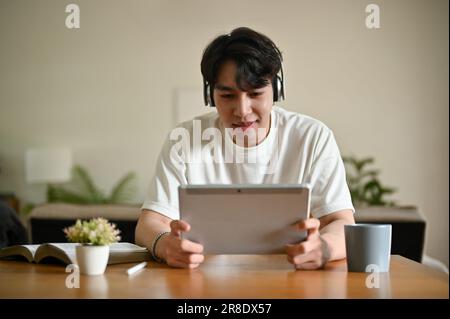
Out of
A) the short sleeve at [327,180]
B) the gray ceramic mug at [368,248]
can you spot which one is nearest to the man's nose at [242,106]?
the short sleeve at [327,180]

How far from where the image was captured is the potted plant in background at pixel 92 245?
4.25ft

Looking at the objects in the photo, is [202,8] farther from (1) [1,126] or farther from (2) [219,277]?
(2) [219,277]

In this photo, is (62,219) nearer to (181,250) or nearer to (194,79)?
(181,250)

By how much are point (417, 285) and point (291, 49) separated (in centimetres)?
451

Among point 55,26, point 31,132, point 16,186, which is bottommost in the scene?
point 16,186

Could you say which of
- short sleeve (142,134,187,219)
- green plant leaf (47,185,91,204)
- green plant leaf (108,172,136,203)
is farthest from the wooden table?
green plant leaf (47,185,91,204)

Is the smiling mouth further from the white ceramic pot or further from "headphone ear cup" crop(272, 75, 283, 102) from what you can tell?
the white ceramic pot

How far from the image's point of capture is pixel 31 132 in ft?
19.8

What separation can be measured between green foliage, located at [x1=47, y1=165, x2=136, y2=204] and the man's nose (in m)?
4.16

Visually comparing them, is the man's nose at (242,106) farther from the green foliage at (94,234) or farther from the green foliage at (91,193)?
the green foliage at (91,193)

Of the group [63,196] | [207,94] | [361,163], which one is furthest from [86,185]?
→ [207,94]

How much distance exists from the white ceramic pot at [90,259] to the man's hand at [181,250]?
0.16 metres

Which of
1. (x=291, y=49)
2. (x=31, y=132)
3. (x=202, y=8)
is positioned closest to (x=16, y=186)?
(x=31, y=132)

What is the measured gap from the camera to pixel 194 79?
19.4ft
